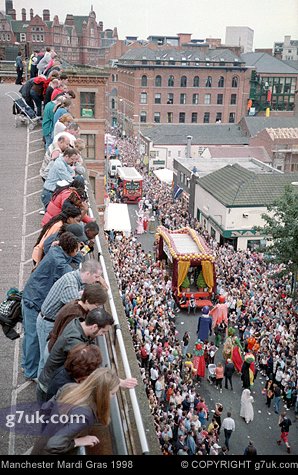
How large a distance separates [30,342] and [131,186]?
127 ft

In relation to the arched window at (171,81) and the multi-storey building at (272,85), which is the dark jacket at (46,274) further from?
the multi-storey building at (272,85)

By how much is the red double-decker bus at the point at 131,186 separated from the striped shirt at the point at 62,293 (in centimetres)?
3884

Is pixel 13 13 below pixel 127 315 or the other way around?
the other way around

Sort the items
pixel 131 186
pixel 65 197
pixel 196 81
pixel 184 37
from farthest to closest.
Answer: pixel 184 37
pixel 196 81
pixel 131 186
pixel 65 197

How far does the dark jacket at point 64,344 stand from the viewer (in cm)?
411

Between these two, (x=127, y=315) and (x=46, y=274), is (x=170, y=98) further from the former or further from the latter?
(x=46, y=274)

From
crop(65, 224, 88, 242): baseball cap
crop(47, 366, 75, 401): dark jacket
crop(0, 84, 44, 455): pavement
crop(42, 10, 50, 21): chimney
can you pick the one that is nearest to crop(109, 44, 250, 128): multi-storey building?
crop(42, 10, 50, 21): chimney

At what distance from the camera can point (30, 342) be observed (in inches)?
231

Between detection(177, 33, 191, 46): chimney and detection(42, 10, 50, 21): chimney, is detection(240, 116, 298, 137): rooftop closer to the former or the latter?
detection(177, 33, 191, 46): chimney

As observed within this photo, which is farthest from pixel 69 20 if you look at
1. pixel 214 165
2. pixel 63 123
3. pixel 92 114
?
pixel 63 123

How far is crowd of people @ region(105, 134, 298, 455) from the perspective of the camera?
13227 millimetres
